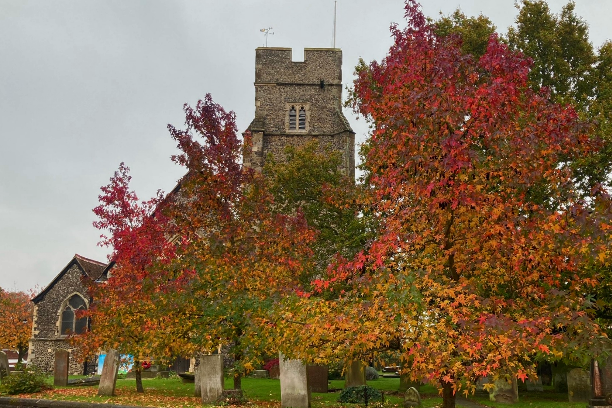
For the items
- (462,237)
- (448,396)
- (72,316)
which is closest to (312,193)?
(462,237)

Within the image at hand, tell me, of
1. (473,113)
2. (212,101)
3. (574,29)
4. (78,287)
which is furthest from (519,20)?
(78,287)

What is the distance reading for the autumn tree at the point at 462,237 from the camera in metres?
7.19

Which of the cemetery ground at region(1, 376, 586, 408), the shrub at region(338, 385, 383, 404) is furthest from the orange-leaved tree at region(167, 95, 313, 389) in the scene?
the shrub at region(338, 385, 383, 404)

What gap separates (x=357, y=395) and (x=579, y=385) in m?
6.38

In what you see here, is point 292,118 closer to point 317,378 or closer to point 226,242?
point 317,378

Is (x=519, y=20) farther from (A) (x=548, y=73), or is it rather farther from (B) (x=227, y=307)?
(B) (x=227, y=307)

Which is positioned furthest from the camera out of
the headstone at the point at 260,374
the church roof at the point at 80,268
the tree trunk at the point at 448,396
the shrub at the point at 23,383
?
the church roof at the point at 80,268

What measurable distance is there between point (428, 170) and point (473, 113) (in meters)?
1.02

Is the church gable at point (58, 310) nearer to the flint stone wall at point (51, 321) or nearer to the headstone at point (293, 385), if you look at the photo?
the flint stone wall at point (51, 321)

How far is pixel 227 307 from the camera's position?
42.5 ft

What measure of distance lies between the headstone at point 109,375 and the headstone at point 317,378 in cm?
615

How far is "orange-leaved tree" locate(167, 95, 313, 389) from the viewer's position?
43.1 ft

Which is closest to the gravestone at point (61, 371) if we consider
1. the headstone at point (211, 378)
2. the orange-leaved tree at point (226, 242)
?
the orange-leaved tree at point (226, 242)

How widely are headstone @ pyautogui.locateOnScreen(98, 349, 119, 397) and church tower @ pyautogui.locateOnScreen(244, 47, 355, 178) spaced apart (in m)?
18.8
